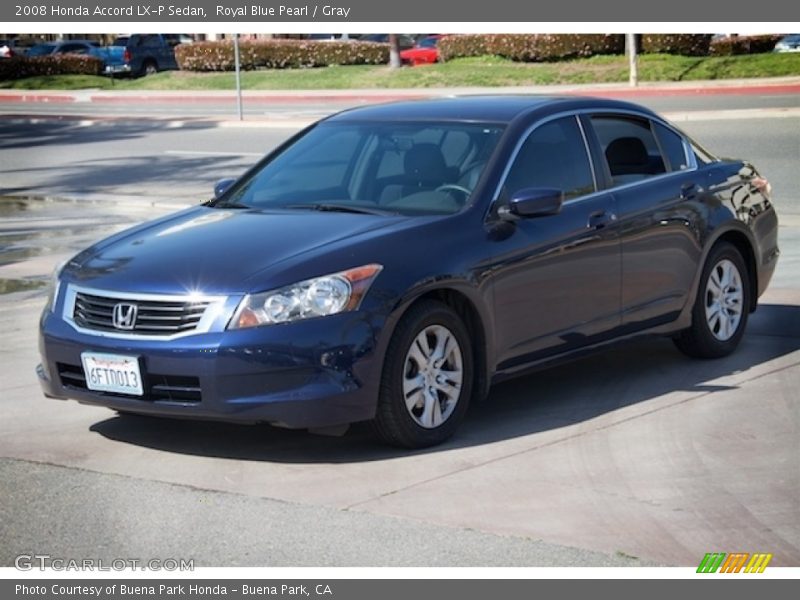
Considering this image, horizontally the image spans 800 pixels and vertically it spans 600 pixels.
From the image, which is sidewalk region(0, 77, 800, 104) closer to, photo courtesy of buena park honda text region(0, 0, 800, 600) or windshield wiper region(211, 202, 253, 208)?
photo courtesy of buena park honda text region(0, 0, 800, 600)

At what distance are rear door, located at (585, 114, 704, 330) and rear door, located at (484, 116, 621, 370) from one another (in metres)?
0.12

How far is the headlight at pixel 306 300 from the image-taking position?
630cm

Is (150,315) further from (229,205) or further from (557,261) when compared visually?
(557,261)

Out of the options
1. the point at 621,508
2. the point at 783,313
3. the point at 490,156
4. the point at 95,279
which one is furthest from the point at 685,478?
the point at 783,313

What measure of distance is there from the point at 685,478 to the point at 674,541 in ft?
2.79

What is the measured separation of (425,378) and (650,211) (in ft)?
6.47

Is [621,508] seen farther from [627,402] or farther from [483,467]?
[627,402]

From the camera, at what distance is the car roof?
768cm

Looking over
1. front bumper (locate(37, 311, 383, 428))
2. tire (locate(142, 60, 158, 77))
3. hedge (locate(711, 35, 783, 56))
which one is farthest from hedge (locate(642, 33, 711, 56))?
front bumper (locate(37, 311, 383, 428))

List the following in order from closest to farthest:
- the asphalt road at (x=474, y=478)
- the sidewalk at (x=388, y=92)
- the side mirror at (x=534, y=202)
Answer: the asphalt road at (x=474, y=478)
the side mirror at (x=534, y=202)
the sidewalk at (x=388, y=92)

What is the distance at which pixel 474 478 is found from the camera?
6.28 meters

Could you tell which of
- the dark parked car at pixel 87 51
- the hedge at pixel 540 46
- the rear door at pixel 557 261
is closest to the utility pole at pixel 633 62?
the hedge at pixel 540 46

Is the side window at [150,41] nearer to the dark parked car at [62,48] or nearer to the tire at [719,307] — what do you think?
the dark parked car at [62,48]

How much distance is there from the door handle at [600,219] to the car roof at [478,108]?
1.93 ft
